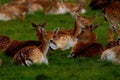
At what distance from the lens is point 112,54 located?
12.0m

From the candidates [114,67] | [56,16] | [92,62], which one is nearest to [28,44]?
[92,62]

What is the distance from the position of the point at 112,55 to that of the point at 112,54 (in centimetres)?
2

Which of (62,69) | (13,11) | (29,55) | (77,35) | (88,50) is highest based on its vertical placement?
(13,11)

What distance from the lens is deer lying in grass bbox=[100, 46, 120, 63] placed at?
1190cm

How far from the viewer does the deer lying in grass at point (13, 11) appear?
2155 cm

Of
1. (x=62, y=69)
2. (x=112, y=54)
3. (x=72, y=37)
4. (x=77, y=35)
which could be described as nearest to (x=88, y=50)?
(x=112, y=54)

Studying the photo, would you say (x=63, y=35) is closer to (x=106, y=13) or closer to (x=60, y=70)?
(x=106, y=13)

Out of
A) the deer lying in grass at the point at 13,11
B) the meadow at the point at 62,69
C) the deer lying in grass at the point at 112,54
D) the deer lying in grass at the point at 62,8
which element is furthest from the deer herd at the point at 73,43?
the deer lying in grass at the point at 62,8

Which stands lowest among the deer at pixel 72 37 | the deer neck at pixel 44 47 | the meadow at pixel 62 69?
the meadow at pixel 62 69

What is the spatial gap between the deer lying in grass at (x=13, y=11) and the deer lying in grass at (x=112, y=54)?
9.56m

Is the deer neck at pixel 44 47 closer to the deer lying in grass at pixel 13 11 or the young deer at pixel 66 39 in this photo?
the young deer at pixel 66 39

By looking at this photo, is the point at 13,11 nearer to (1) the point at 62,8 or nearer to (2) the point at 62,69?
(1) the point at 62,8

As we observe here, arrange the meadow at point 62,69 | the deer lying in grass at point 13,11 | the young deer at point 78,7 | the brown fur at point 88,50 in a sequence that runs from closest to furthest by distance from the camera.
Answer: the meadow at point 62,69 → the brown fur at point 88,50 → the deer lying in grass at point 13,11 → the young deer at point 78,7

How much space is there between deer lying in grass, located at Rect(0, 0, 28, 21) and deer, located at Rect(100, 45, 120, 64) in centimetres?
955
